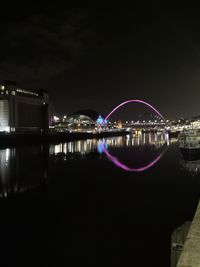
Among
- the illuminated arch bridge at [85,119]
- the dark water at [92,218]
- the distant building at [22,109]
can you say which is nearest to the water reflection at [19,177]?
the dark water at [92,218]

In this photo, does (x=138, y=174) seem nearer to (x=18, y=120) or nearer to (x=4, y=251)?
(x=4, y=251)

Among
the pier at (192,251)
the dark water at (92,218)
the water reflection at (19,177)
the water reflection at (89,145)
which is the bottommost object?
the dark water at (92,218)

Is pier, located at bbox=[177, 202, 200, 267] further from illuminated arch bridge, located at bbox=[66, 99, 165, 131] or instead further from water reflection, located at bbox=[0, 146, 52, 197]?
illuminated arch bridge, located at bbox=[66, 99, 165, 131]

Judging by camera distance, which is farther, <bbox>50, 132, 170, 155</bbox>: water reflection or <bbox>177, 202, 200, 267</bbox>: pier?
<bbox>50, 132, 170, 155</bbox>: water reflection

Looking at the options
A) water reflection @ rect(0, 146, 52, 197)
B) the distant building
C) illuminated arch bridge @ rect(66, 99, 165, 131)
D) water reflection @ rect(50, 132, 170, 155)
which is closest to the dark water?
water reflection @ rect(0, 146, 52, 197)

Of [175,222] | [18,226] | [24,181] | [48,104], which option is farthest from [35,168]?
[48,104]

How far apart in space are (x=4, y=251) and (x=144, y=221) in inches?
209

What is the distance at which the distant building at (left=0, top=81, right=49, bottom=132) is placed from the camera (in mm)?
89062

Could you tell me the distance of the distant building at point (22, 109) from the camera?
89.1 m

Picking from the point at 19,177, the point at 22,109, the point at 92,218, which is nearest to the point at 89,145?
the point at 19,177

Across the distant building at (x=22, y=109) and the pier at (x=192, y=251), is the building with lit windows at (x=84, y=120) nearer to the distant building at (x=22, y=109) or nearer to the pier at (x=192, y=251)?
the distant building at (x=22, y=109)

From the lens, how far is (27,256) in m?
8.10

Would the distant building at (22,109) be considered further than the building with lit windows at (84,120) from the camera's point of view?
No

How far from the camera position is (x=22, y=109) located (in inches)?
3989
